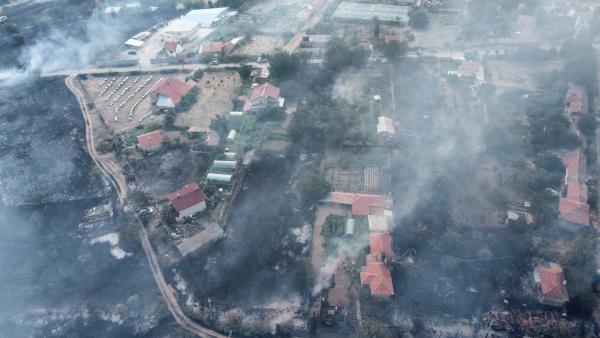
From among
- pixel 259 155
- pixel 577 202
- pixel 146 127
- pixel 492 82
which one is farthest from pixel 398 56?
pixel 146 127

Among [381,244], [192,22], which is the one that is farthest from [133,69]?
[381,244]

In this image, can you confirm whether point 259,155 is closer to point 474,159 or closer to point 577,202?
point 474,159

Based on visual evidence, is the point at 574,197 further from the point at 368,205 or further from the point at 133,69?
the point at 133,69

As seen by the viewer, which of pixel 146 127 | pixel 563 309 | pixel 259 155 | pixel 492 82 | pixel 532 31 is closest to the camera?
pixel 563 309

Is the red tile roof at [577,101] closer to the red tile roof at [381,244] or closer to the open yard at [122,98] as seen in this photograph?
the red tile roof at [381,244]

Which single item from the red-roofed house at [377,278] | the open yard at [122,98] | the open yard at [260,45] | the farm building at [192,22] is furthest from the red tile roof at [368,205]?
the farm building at [192,22]

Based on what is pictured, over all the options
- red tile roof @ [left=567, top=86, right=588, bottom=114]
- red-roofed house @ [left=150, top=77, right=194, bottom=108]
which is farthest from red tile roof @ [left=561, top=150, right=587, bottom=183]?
red-roofed house @ [left=150, top=77, right=194, bottom=108]

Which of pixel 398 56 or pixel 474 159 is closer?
pixel 474 159
